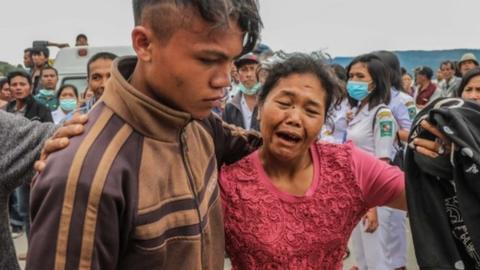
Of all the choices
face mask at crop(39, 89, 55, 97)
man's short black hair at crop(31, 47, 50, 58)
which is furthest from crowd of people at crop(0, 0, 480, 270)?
man's short black hair at crop(31, 47, 50, 58)

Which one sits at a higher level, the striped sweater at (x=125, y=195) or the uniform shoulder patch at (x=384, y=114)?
the striped sweater at (x=125, y=195)

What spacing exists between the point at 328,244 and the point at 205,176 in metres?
0.60

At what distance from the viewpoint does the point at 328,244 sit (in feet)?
6.64

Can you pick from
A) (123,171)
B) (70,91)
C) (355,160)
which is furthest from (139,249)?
(70,91)

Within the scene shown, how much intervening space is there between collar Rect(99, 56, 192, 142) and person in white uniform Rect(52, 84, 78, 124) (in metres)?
5.33

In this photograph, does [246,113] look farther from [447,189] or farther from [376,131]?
[447,189]

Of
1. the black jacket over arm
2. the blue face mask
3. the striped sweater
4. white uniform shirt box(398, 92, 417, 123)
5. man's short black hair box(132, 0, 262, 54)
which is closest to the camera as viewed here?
the striped sweater

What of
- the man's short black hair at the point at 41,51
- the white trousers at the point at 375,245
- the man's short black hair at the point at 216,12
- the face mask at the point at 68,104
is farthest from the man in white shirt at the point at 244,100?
the man's short black hair at the point at 41,51

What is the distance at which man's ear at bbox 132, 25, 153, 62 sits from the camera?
4.58 feet

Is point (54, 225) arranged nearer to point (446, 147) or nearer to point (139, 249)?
point (139, 249)

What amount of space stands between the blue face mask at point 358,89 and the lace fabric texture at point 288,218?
2786 mm

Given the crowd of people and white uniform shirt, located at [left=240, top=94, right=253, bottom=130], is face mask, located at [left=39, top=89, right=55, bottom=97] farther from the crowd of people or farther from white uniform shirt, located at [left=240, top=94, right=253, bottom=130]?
the crowd of people

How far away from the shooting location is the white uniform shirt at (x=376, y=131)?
447 centimetres

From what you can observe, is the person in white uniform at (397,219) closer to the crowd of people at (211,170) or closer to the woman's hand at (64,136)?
the crowd of people at (211,170)
